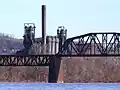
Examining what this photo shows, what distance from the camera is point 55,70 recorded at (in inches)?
3880

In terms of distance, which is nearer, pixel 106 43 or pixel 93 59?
pixel 106 43

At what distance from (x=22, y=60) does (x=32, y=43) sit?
13.0 m

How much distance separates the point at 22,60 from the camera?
107875mm

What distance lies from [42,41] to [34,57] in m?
21.1

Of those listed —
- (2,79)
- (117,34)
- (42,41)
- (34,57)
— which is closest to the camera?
(117,34)

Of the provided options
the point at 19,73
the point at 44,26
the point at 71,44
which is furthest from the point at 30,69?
the point at 71,44

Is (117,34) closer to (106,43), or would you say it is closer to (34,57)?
(106,43)

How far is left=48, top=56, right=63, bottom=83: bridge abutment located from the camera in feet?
323

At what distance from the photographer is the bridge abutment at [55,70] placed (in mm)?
98300

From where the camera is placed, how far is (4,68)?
4823 inches

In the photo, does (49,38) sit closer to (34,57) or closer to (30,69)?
(30,69)

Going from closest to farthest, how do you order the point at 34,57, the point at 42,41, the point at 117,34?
the point at 117,34 < the point at 34,57 < the point at 42,41

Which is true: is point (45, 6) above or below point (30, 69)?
above

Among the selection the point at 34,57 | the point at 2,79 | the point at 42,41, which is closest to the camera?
the point at 34,57
